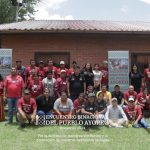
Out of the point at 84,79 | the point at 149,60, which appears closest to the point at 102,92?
the point at 84,79

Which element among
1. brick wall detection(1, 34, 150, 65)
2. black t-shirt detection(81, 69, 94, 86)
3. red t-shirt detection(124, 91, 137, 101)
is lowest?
red t-shirt detection(124, 91, 137, 101)

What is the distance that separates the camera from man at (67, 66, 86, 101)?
1404 centimetres

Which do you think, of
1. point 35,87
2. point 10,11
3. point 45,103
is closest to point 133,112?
point 45,103

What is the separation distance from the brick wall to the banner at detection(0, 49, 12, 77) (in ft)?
8.54

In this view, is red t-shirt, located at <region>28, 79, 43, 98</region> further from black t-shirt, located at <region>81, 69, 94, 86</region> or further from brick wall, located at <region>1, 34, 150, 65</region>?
brick wall, located at <region>1, 34, 150, 65</region>

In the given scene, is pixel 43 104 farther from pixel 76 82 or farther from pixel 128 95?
pixel 128 95

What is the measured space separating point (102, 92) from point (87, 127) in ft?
6.88

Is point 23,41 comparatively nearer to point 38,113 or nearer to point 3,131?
point 38,113

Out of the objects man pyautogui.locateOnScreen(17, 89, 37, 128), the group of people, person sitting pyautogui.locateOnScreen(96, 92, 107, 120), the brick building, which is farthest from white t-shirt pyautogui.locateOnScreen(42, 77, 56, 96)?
the brick building

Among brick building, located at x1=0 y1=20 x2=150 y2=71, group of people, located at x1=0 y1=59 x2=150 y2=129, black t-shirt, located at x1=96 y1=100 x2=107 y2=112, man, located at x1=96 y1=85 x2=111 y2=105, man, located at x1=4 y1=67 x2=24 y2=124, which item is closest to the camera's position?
group of people, located at x1=0 y1=59 x2=150 y2=129

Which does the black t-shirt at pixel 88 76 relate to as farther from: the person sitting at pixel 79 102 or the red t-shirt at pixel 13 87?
the red t-shirt at pixel 13 87

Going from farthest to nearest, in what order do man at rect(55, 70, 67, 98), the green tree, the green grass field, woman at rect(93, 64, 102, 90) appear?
the green tree → woman at rect(93, 64, 102, 90) → man at rect(55, 70, 67, 98) → the green grass field

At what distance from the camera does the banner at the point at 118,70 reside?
15.4 m

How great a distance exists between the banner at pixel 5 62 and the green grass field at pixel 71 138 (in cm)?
309
